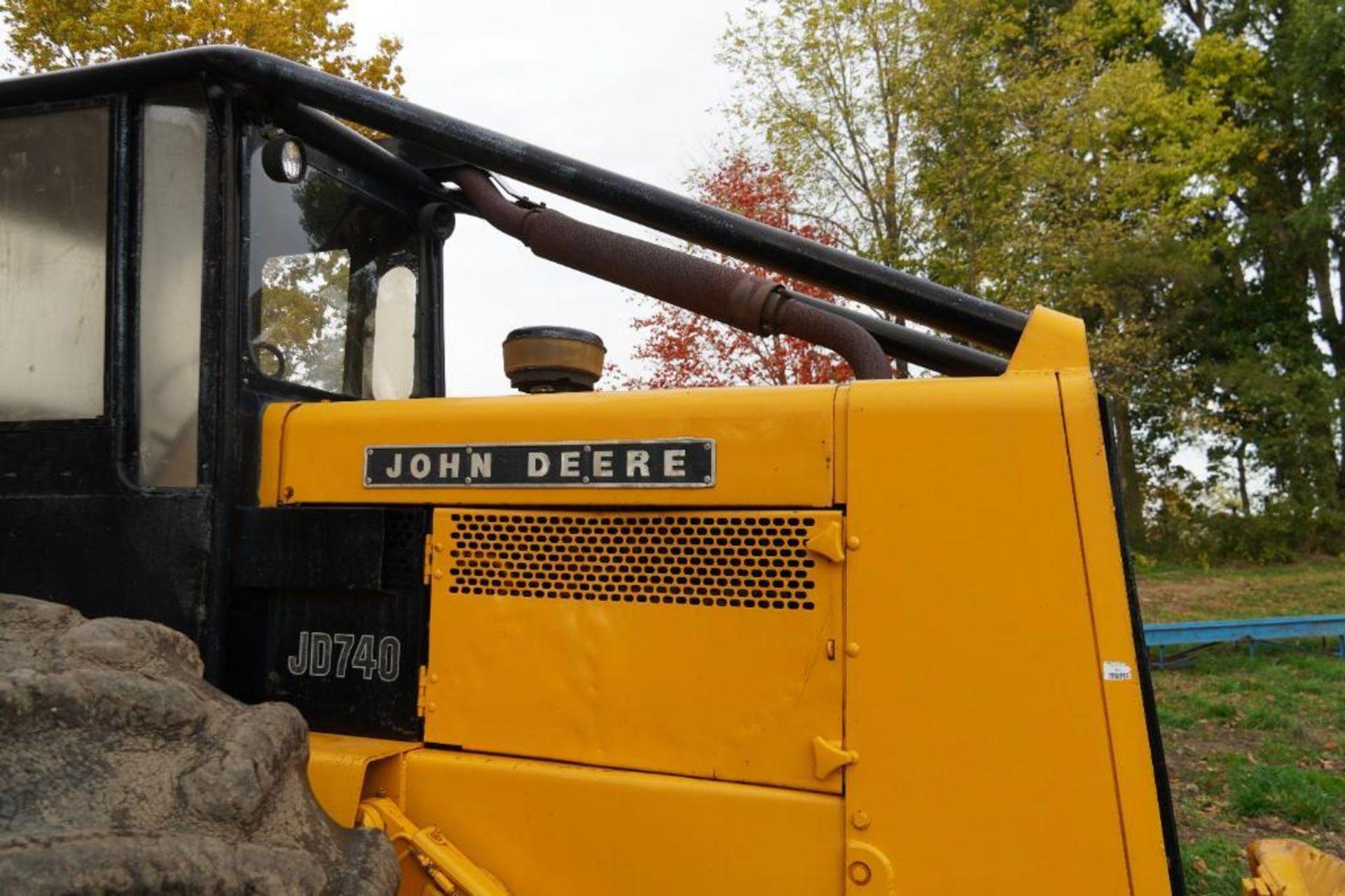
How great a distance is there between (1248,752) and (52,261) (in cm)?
719

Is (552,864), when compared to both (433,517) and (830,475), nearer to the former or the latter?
(433,517)

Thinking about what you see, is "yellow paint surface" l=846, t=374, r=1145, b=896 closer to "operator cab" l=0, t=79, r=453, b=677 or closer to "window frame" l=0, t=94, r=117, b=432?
"operator cab" l=0, t=79, r=453, b=677

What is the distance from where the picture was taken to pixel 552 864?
2.21 metres

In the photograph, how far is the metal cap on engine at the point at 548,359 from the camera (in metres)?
2.66

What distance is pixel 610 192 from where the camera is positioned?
8.64 feet

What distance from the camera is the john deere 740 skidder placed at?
201 centimetres

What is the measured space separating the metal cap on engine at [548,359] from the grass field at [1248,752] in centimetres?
366

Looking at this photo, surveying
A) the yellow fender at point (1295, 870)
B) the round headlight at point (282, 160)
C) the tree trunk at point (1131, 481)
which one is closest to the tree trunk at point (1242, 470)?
the tree trunk at point (1131, 481)

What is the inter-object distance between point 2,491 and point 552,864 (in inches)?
58.7

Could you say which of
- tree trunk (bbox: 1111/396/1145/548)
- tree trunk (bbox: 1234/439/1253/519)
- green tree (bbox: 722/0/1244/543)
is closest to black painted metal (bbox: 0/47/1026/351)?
green tree (bbox: 722/0/1244/543)

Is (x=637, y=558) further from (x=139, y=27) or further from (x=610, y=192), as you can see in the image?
(x=139, y=27)

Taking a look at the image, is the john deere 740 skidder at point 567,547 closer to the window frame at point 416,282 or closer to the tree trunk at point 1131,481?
the window frame at point 416,282

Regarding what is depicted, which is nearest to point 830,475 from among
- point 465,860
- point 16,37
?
point 465,860

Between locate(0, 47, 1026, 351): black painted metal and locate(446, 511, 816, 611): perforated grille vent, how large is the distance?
0.72 meters
